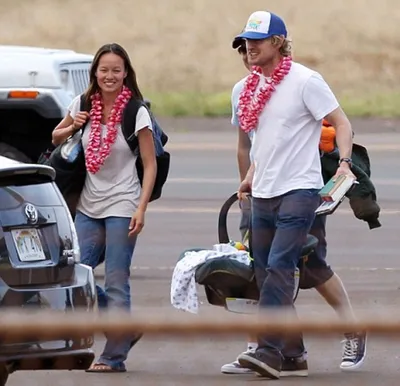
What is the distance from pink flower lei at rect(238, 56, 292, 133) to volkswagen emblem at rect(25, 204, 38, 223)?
A: 4.50 feet

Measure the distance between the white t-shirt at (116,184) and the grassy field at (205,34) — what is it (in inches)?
1152

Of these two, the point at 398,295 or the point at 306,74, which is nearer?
the point at 306,74

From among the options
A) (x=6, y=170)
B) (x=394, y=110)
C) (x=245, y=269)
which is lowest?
(x=394, y=110)

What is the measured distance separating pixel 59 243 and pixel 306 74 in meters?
1.56

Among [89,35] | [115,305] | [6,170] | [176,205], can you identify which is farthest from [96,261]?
[89,35]

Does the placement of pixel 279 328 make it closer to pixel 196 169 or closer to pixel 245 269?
pixel 245 269

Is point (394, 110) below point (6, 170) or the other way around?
below

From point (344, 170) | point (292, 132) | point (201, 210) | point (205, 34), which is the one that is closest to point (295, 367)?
point (344, 170)

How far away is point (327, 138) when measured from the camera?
7.93 meters

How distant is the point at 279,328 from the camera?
3266 millimetres

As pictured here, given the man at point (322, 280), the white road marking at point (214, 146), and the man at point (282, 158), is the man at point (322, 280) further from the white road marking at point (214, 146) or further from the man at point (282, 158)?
the white road marking at point (214, 146)

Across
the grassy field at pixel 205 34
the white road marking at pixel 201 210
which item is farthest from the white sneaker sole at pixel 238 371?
the grassy field at pixel 205 34

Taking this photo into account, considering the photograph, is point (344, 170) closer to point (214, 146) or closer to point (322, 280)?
point (322, 280)

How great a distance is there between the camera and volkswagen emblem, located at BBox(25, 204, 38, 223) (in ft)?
21.0
